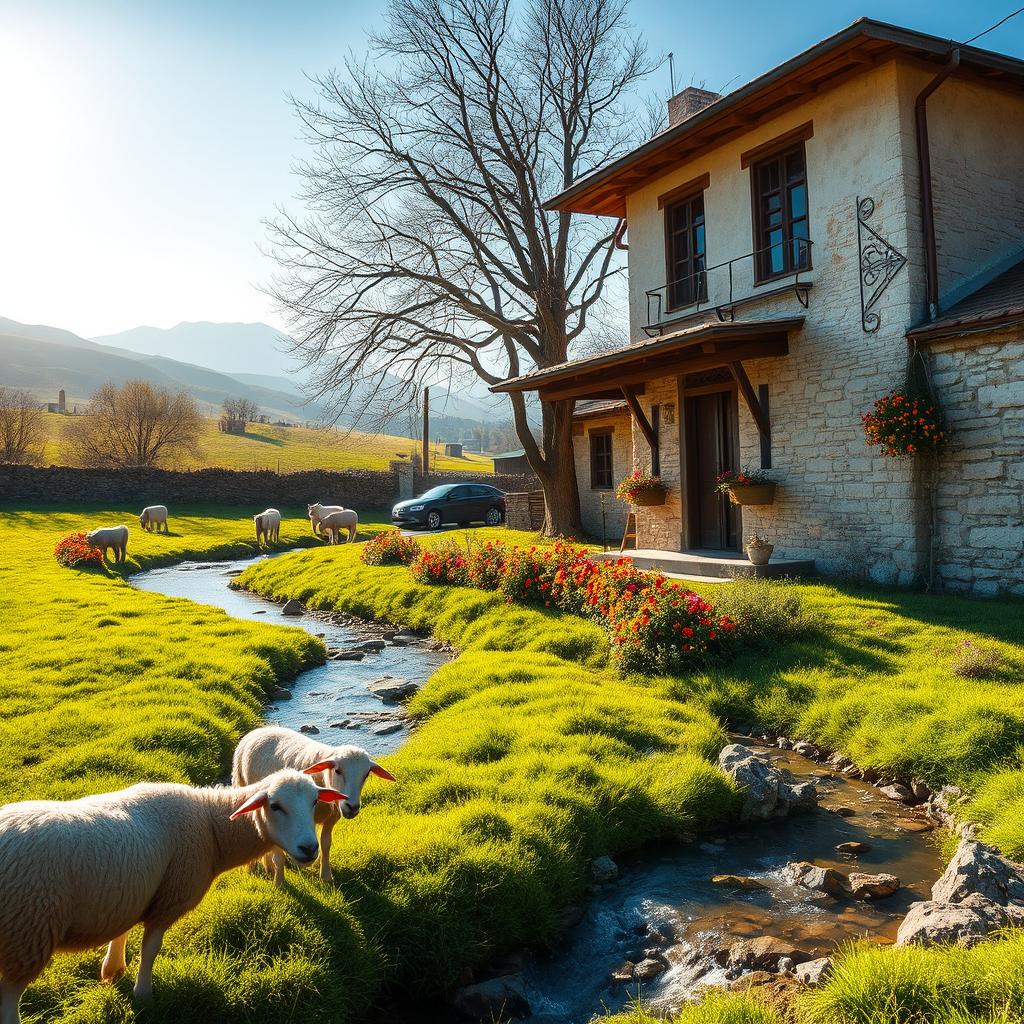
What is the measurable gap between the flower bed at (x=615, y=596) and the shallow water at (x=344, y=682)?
2.03 meters

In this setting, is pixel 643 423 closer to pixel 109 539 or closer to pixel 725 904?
pixel 725 904

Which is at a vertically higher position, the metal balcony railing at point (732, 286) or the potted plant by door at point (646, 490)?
the metal balcony railing at point (732, 286)

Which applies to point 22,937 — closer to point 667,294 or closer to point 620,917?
point 620,917

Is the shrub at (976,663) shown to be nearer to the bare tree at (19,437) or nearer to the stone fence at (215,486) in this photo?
the stone fence at (215,486)

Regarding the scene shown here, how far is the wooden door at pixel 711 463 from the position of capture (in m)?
15.8

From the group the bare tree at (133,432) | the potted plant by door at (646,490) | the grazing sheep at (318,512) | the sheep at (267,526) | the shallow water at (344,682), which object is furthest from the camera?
the bare tree at (133,432)

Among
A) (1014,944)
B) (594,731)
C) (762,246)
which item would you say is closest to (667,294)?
(762,246)

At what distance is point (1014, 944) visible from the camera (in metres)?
3.50

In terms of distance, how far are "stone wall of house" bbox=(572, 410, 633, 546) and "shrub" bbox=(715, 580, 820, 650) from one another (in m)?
10.5

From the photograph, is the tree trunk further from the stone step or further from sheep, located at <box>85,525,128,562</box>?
sheep, located at <box>85,525,128,562</box>

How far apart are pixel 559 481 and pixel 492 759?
1538 centimetres

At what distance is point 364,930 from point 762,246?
46.0 feet

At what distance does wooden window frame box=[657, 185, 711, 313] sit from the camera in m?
15.8

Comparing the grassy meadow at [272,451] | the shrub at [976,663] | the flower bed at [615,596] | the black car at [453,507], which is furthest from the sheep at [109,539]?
the grassy meadow at [272,451]
